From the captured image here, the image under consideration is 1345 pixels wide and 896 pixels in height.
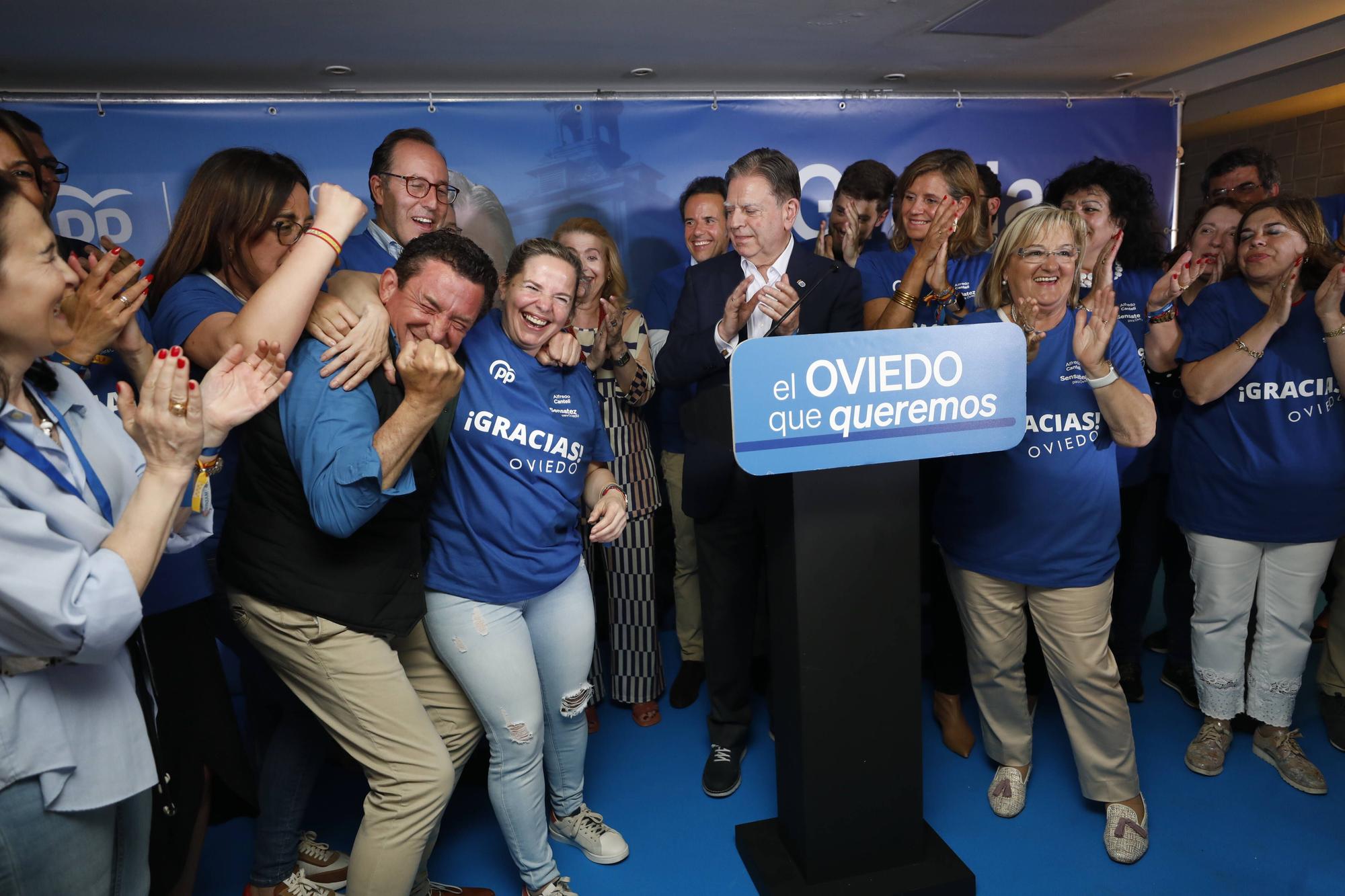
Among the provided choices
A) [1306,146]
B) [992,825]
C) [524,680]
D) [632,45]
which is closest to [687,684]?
[992,825]

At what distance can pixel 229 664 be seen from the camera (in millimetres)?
3551

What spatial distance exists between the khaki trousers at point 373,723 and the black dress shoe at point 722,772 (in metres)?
1.01

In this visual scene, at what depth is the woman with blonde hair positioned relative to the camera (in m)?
2.97

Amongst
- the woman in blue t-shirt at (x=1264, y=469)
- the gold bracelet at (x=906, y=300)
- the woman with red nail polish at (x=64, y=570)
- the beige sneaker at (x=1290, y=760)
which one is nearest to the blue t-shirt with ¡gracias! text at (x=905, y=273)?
the gold bracelet at (x=906, y=300)

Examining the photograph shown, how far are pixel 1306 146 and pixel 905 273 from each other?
5557 millimetres

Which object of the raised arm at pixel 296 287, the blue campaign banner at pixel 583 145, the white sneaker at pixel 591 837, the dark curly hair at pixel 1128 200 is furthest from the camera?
the blue campaign banner at pixel 583 145

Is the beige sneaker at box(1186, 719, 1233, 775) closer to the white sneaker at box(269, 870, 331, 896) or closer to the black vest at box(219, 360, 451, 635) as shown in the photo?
the black vest at box(219, 360, 451, 635)

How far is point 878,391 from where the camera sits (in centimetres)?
164

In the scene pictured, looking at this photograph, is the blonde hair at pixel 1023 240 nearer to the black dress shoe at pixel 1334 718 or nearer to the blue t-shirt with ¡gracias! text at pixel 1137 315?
the blue t-shirt with ¡gracias! text at pixel 1137 315

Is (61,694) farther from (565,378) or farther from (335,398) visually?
(565,378)

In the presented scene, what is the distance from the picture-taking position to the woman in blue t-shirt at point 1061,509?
2.15 m

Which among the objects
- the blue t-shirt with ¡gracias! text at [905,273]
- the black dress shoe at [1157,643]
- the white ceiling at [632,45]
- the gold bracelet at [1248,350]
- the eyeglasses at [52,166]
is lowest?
the black dress shoe at [1157,643]

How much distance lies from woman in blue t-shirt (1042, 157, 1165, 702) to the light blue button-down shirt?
292cm

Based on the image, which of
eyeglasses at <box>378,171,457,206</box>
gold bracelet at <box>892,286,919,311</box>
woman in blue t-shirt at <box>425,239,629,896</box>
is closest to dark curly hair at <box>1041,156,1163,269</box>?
gold bracelet at <box>892,286,919,311</box>
